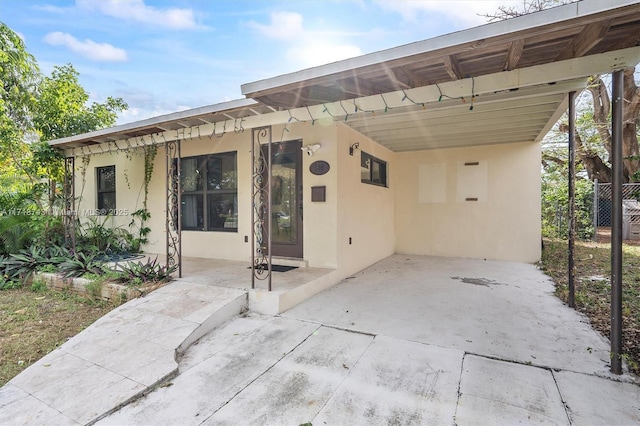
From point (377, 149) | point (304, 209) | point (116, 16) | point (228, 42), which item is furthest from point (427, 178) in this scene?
point (116, 16)

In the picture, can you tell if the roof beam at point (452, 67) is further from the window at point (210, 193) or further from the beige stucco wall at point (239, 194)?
the window at point (210, 193)

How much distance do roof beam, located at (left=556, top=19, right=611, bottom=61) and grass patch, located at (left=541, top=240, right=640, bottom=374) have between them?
238cm

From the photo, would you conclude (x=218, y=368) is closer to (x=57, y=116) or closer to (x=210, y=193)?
(x=210, y=193)

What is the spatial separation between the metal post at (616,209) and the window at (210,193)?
508cm

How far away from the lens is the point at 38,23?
7918mm

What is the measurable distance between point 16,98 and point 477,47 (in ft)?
31.1

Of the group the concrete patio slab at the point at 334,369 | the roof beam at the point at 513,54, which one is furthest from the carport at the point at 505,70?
the concrete patio slab at the point at 334,369

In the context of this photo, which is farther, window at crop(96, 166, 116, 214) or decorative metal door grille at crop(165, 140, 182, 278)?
window at crop(96, 166, 116, 214)

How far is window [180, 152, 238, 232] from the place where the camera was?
5.77 m

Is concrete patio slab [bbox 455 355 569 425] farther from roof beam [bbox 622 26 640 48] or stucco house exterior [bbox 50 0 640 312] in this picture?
roof beam [bbox 622 26 640 48]

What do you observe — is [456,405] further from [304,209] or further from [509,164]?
Answer: [509,164]

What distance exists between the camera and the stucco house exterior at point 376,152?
2268mm

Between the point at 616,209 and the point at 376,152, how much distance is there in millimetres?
4480

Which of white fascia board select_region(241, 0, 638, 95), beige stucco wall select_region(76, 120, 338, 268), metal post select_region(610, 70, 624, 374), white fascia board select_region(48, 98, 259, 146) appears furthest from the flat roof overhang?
beige stucco wall select_region(76, 120, 338, 268)
